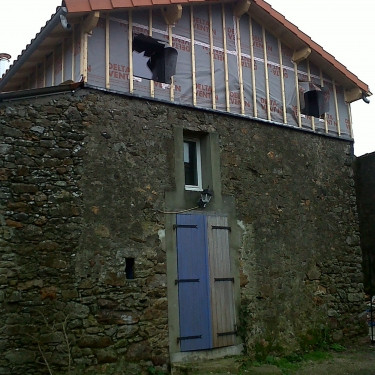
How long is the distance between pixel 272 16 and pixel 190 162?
11.8 feet

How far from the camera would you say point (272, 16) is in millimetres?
10117

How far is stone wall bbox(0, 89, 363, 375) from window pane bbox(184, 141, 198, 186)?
1.35 ft

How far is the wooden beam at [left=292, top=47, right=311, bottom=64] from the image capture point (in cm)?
1063

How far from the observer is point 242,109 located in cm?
973

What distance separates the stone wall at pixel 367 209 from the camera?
498 inches

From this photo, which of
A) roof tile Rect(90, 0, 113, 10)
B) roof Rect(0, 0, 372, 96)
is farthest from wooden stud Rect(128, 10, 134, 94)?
roof tile Rect(90, 0, 113, 10)

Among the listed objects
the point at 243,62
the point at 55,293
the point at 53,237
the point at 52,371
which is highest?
the point at 243,62

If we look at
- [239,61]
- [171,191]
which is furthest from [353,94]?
[171,191]

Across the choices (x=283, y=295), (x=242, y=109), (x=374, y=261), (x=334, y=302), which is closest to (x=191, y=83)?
(x=242, y=109)

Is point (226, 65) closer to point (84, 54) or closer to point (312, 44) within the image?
point (312, 44)

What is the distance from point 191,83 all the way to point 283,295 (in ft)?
14.4

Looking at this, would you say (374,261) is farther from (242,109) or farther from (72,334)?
(72,334)

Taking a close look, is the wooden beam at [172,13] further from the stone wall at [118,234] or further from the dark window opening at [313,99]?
the dark window opening at [313,99]

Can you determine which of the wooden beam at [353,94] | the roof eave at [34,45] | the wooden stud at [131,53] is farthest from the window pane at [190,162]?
the wooden beam at [353,94]
